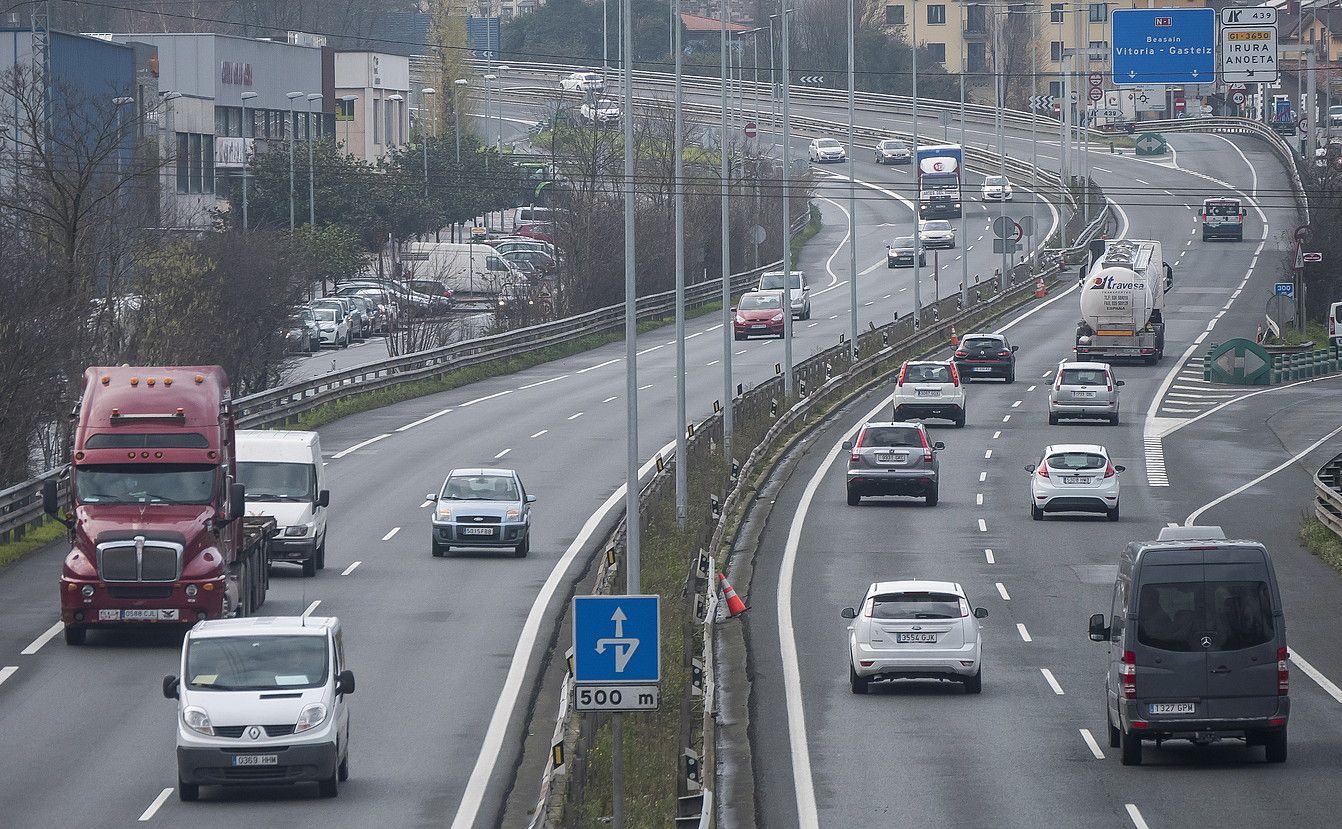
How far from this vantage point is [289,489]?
33.2 m

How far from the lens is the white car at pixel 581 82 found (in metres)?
138

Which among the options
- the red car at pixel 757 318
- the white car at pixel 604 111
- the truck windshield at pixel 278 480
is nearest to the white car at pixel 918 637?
the truck windshield at pixel 278 480

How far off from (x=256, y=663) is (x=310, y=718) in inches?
39.8

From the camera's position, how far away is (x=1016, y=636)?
96.2 feet

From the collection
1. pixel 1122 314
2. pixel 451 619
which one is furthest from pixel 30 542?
pixel 1122 314

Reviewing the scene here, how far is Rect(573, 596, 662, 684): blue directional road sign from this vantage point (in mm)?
14242

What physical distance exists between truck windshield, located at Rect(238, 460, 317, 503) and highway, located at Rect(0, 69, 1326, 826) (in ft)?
4.33

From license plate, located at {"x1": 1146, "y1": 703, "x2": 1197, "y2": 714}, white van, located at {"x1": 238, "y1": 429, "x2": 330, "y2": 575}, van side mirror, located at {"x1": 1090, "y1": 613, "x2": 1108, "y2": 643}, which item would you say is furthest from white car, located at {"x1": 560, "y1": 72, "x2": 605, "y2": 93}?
license plate, located at {"x1": 1146, "y1": 703, "x2": 1197, "y2": 714}

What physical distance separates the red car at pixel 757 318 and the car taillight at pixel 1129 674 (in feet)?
173

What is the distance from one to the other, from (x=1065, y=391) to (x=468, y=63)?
263ft

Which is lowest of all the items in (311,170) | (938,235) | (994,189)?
(938,235)

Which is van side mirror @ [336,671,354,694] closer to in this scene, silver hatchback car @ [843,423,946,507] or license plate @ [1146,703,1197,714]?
license plate @ [1146,703,1197,714]

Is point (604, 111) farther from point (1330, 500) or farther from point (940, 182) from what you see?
point (1330, 500)

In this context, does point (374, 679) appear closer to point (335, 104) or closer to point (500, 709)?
point (500, 709)
